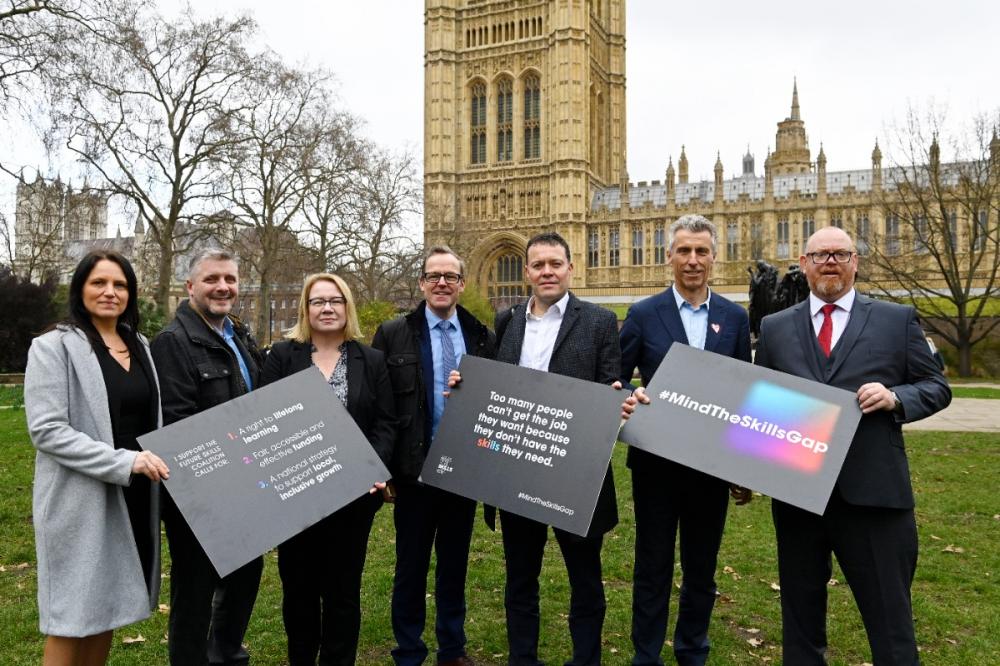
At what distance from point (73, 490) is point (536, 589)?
2.36m

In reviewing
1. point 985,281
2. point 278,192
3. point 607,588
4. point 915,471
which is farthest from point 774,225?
point 607,588

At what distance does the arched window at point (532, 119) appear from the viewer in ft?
185

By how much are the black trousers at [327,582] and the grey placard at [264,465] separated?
0.85 ft

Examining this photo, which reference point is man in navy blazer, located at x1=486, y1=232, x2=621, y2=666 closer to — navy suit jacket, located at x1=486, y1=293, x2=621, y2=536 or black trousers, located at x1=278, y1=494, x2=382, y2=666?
navy suit jacket, located at x1=486, y1=293, x2=621, y2=536

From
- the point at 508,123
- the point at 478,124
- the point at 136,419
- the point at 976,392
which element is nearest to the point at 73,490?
the point at 136,419

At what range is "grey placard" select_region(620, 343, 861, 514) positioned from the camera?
3.28 metres

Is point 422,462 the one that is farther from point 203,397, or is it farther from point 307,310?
point 203,397

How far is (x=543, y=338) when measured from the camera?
13.6 ft

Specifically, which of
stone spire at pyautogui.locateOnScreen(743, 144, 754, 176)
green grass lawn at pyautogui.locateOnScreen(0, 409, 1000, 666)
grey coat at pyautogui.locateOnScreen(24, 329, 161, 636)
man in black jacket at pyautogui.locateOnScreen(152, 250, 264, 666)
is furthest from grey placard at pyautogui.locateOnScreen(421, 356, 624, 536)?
stone spire at pyautogui.locateOnScreen(743, 144, 754, 176)

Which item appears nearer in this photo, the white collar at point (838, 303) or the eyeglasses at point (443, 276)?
the white collar at point (838, 303)

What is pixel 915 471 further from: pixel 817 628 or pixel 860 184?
pixel 860 184

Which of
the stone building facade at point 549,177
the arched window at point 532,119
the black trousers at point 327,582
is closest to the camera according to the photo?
the black trousers at point 327,582

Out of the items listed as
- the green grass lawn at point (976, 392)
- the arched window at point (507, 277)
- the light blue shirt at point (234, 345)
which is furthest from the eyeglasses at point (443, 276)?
the arched window at point (507, 277)

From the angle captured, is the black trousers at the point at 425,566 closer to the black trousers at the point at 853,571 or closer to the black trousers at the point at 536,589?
the black trousers at the point at 536,589
